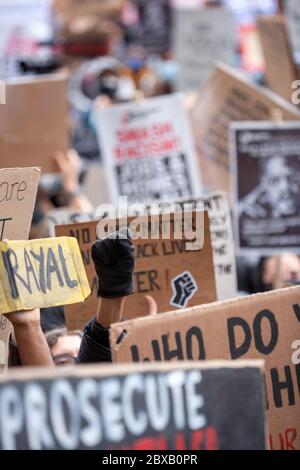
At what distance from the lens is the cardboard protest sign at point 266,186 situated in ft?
16.8

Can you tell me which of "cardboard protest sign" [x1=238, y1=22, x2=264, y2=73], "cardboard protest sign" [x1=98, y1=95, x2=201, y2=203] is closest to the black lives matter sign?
"cardboard protest sign" [x1=98, y1=95, x2=201, y2=203]

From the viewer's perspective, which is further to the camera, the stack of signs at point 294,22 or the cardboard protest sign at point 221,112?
the stack of signs at point 294,22

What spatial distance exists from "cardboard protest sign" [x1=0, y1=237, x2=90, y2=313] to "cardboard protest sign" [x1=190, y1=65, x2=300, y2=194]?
9.63ft

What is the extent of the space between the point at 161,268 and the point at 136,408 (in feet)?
5.08

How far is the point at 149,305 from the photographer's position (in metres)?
3.50

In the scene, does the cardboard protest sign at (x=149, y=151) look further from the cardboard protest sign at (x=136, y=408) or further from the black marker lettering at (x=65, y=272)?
the cardboard protest sign at (x=136, y=408)

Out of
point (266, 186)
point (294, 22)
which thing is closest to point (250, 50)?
point (294, 22)

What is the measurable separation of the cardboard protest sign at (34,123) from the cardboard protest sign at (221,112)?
697mm

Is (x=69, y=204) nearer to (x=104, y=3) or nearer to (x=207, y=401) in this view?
(x=207, y=401)

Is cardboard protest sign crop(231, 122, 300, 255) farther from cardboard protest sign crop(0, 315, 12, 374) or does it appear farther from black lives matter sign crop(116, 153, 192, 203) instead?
cardboard protest sign crop(0, 315, 12, 374)

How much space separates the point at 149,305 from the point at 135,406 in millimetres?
1508

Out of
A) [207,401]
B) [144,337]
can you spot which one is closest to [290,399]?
[144,337]

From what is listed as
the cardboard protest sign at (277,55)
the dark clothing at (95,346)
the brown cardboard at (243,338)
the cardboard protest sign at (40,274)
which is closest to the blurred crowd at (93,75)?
the dark clothing at (95,346)

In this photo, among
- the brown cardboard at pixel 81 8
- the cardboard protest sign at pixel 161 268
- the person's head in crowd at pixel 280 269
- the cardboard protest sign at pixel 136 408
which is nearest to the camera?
the cardboard protest sign at pixel 136 408
